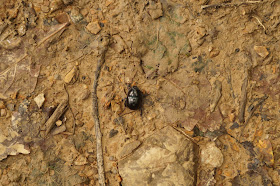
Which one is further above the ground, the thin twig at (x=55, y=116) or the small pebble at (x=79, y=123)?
the thin twig at (x=55, y=116)

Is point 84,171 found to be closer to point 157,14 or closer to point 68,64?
point 68,64

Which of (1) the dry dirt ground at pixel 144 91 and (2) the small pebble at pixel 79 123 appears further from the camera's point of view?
(2) the small pebble at pixel 79 123

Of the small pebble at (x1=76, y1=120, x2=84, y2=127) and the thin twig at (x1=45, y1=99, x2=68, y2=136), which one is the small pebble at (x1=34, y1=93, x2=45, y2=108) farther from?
the small pebble at (x1=76, y1=120, x2=84, y2=127)

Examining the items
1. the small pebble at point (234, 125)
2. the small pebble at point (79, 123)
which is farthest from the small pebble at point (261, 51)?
the small pebble at point (79, 123)

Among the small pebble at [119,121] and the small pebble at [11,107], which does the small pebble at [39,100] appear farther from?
the small pebble at [119,121]

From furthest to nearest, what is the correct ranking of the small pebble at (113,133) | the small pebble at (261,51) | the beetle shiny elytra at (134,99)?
the small pebble at (113,133) → the beetle shiny elytra at (134,99) → the small pebble at (261,51)

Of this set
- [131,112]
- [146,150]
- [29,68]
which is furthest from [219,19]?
[29,68]
